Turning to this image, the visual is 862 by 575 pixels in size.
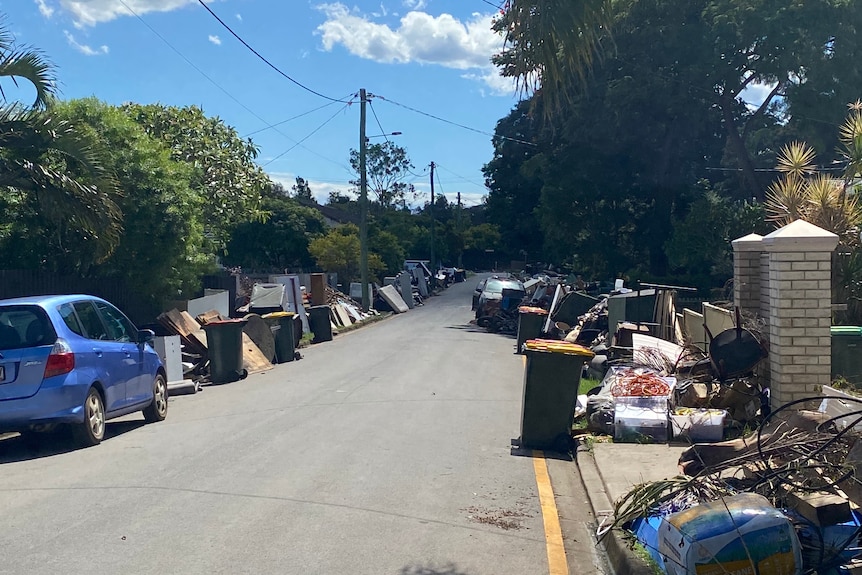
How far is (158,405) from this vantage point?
38.3 feet

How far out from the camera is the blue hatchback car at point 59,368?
895 centimetres

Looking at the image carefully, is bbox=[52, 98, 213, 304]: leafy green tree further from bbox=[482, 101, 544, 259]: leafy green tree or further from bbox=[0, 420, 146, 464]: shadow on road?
bbox=[482, 101, 544, 259]: leafy green tree

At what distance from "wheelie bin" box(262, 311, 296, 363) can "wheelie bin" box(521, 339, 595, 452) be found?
466 inches

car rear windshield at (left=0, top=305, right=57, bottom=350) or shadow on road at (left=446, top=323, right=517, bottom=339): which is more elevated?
car rear windshield at (left=0, top=305, right=57, bottom=350)

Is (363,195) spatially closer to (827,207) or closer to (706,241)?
(706,241)

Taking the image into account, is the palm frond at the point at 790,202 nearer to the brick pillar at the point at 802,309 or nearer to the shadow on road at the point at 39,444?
the brick pillar at the point at 802,309

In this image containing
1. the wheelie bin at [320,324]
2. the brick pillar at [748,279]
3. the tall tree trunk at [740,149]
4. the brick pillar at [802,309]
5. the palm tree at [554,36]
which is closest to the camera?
the palm tree at [554,36]

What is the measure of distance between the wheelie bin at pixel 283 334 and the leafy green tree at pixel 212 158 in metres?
4.34

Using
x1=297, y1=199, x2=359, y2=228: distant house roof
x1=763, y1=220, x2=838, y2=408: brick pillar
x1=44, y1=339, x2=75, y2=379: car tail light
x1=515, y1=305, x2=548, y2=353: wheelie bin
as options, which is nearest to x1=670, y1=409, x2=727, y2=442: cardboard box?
x1=763, y1=220, x2=838, y2=408: brick pillar

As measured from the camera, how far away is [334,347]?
24531 millimetres

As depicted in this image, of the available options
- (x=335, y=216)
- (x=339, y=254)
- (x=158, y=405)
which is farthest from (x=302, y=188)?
(x=158, y=405)

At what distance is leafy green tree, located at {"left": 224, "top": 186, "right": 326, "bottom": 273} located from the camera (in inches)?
2092

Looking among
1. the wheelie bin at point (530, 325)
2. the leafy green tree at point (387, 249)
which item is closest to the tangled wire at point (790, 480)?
the wheelie bin at point (530, 325)

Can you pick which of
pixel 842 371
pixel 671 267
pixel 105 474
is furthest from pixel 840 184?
pixel 671 267
